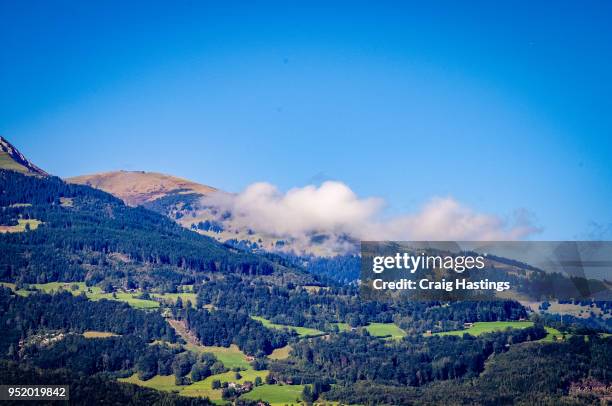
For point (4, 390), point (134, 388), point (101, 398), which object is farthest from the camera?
point (134, 388)

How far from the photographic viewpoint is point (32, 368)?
19125cm

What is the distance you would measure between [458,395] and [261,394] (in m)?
47.5

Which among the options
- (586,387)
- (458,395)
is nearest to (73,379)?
(458,395)

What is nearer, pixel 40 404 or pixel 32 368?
pixel 40 404

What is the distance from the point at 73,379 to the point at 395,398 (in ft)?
245

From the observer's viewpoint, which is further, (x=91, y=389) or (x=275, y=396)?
(x=275, y=396)

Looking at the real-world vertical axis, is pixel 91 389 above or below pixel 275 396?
above

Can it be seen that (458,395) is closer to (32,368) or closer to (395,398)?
(395,398)

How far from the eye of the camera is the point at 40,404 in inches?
6496

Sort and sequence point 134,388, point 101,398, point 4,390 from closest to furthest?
point 4,390 → point 101,398 → point 134,388

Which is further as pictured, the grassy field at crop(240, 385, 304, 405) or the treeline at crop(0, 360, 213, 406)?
the grassy field at crop(240, 385, 304, 405)

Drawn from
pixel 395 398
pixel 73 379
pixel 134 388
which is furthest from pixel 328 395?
pixel 73 379

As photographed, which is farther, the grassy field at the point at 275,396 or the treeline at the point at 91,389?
the grassy field at the point at 275,396

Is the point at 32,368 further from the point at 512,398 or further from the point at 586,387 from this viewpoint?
the point at 586,387
